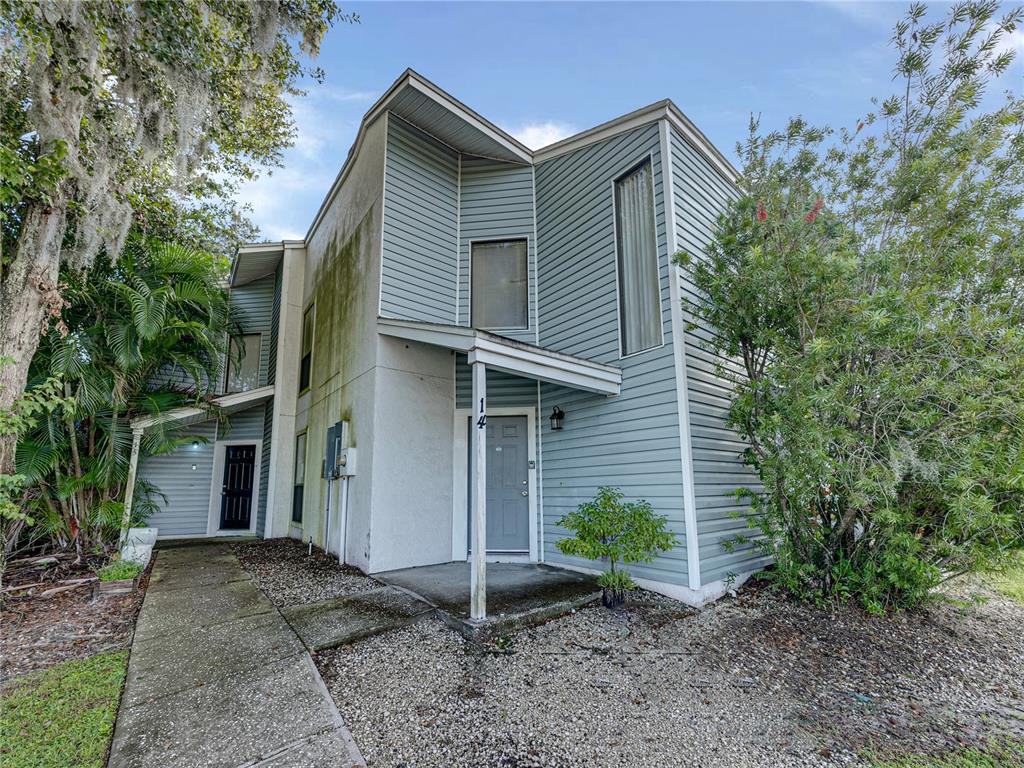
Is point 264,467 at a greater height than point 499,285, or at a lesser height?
lesser

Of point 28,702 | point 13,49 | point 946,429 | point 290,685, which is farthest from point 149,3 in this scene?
point 946,429

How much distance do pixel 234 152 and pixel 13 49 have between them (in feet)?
20.9

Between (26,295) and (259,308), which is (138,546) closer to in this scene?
(26,295)

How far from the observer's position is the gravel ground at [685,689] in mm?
2395

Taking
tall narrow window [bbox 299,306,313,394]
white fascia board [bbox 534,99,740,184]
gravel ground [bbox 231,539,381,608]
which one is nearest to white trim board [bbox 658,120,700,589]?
white fascia board [bbox 534,99,740,184]

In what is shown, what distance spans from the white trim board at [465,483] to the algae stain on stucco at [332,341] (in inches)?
58.3

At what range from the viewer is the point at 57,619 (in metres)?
4.36

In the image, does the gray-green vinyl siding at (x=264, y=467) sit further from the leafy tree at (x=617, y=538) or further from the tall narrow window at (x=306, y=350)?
the leafy tree at (x=617, y=538)

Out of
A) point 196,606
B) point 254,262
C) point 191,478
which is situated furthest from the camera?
point 254,262

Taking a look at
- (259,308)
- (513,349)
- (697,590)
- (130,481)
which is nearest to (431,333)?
(513,349)

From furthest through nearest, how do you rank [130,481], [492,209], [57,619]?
[492,209] → [130,481] → [57,619]

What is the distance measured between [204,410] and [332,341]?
2.43 metres

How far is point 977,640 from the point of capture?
389cm

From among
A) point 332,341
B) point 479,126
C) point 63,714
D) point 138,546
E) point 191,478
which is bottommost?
point 63,714
